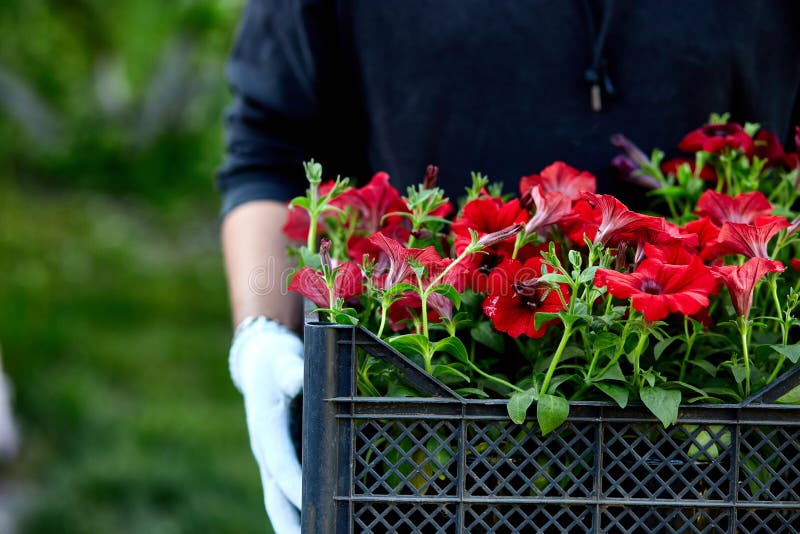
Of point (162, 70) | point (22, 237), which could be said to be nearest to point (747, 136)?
point (22, 237)

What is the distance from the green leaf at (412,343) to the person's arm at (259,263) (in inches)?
19.2

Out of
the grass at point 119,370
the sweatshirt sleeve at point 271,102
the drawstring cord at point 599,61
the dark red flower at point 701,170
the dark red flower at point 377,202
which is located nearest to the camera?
the dark red flower at point 377,202

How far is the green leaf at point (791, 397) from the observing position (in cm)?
68

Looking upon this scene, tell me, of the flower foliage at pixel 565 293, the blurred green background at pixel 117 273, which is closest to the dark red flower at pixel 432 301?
the flower foliage at pixel 565 293

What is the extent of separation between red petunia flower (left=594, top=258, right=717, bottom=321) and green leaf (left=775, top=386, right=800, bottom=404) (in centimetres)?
10

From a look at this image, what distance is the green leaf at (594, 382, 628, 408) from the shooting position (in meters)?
0.66

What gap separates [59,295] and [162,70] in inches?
84.3

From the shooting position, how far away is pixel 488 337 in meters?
0.77

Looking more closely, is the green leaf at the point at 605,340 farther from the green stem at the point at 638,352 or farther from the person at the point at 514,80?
the person at the point at 514,80

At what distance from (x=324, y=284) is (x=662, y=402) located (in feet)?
0.98

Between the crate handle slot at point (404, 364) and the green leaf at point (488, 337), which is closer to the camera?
the crate handle slot at point (404, 364)

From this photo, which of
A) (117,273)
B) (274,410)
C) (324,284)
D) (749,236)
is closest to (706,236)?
(749,236)

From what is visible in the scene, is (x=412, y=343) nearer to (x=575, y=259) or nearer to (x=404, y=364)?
(x=404, y=364)

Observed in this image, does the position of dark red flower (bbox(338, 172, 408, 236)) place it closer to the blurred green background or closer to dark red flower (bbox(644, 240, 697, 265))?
dark red flower (bbox(644, 240, 697, 265))
